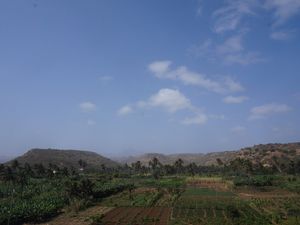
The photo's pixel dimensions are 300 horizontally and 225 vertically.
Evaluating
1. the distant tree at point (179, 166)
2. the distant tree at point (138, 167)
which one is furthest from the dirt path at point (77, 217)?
the distant tree at point (138, 167)

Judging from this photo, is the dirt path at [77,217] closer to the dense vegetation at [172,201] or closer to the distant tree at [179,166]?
the dense vegetation at [172,201]

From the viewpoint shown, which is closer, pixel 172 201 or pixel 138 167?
pixel 172 201

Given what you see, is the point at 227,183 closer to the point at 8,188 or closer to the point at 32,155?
the point at 8,188

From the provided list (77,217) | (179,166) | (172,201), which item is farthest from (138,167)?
(77,217)

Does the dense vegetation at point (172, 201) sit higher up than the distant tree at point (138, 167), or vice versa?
the distant tree at point (138, 167)

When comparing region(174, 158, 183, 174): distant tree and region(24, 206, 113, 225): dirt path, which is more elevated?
region(174, 158, 183, 174): distant tree

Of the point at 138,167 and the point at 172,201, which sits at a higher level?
the point at 138,167

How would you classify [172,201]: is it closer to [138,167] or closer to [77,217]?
[77,217]

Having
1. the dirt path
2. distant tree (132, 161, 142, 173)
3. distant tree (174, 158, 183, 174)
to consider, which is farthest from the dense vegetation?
distant tree (132, 161, 142, 173)

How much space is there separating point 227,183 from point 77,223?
55.6m

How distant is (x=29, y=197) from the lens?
64.1 metres

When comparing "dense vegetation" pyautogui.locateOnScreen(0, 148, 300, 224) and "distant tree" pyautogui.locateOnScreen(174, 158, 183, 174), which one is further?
"distant tree" pyautogui.locateOnScreen(174, 158, 183, 174)

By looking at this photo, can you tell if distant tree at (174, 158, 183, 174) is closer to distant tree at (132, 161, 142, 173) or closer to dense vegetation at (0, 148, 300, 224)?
distant tree at (132, 161, 142, 173)

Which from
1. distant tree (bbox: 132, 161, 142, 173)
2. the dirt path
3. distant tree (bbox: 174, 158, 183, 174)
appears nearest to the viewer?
the dirt path
